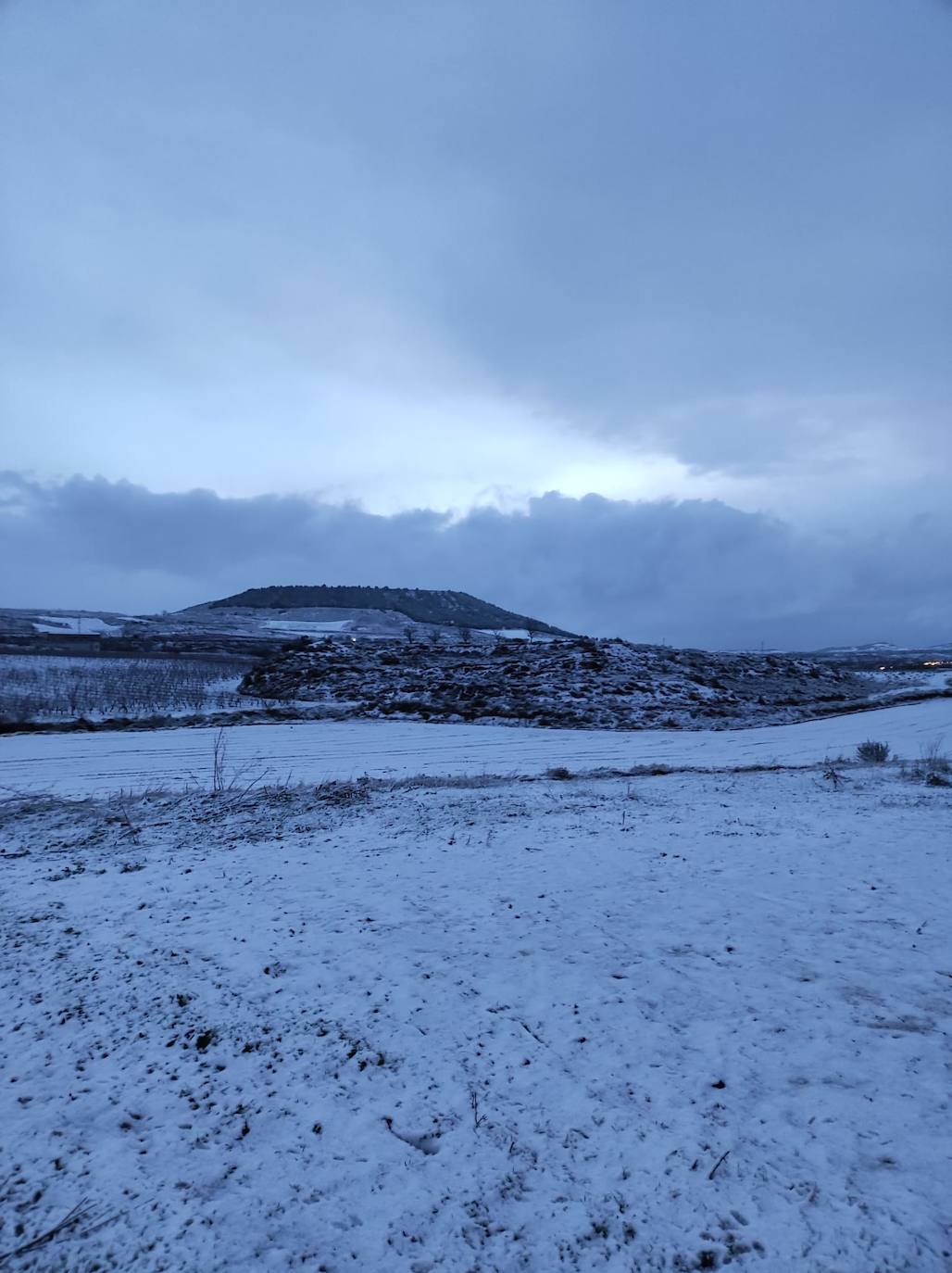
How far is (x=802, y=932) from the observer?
6.97 meters

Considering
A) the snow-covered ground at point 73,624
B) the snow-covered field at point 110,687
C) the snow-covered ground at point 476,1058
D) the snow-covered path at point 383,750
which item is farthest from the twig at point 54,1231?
the snow-covered ground at point 73,624

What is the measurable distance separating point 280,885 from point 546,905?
11.8ft

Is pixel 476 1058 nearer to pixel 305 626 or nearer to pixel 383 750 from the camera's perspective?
pixel 383 750

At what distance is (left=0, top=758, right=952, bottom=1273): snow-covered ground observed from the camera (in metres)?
3.45

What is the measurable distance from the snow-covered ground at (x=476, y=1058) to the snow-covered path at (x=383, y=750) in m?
7.66

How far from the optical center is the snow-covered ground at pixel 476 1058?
11.3ft

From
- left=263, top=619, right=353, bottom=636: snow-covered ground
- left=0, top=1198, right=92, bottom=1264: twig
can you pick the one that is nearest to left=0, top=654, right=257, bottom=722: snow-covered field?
left=0, top=1198, right=92, bottom=1264: twig

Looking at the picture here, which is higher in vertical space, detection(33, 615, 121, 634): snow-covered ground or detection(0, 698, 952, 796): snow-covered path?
detection(33, 615, 121, 634): snow-covered ground

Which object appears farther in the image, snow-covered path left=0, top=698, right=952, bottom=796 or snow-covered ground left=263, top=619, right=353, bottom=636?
snow-covered ground left=263, top=619, right=353, bottom=636

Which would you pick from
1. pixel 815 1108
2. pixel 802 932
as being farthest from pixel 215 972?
pixel 802 932

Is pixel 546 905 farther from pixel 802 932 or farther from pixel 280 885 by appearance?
pixel 280 885

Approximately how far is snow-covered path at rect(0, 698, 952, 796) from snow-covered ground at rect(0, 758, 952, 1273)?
7.66 m

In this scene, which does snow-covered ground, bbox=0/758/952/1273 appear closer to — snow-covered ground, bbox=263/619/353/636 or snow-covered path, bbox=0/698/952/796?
snow-covered path, bbox=0/698/952/796

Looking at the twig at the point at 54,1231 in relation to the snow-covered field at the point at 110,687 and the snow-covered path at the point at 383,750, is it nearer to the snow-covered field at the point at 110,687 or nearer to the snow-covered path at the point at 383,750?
the snow-covered path at the point at 383,750
